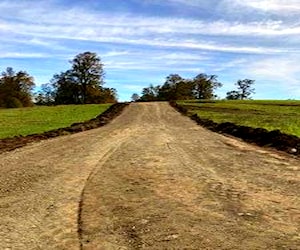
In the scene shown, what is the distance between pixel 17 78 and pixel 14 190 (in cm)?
8973

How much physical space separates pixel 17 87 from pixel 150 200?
91196mm

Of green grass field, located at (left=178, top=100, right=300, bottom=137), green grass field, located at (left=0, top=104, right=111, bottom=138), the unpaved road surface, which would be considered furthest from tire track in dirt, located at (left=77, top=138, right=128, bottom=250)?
green grass field, located at (left=178, top=100, right=300, bottom=137)

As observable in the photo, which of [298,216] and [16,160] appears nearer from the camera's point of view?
[298,216]

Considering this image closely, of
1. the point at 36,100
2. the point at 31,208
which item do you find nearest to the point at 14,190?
the point at 31,208

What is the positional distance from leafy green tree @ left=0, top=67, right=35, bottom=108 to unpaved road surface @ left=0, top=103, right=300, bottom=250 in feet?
263

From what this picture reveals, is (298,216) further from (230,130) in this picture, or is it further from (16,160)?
(230,130)

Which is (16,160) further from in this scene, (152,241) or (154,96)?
(154,96)

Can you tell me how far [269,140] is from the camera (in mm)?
19922

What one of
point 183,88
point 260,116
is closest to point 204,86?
point 183,88

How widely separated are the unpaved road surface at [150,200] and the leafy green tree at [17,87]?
8006cm

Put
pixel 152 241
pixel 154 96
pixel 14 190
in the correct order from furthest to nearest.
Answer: pixel 154 96 → pixel 14 190 → pixel 152 241

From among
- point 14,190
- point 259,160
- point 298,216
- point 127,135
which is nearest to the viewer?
point 298,216

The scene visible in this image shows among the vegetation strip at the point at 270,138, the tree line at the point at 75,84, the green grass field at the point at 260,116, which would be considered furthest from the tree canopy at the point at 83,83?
the vegetation strip at the point at 270,138

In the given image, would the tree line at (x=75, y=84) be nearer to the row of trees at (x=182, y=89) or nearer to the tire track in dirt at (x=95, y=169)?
the row of trees at (x=182, y=89)
